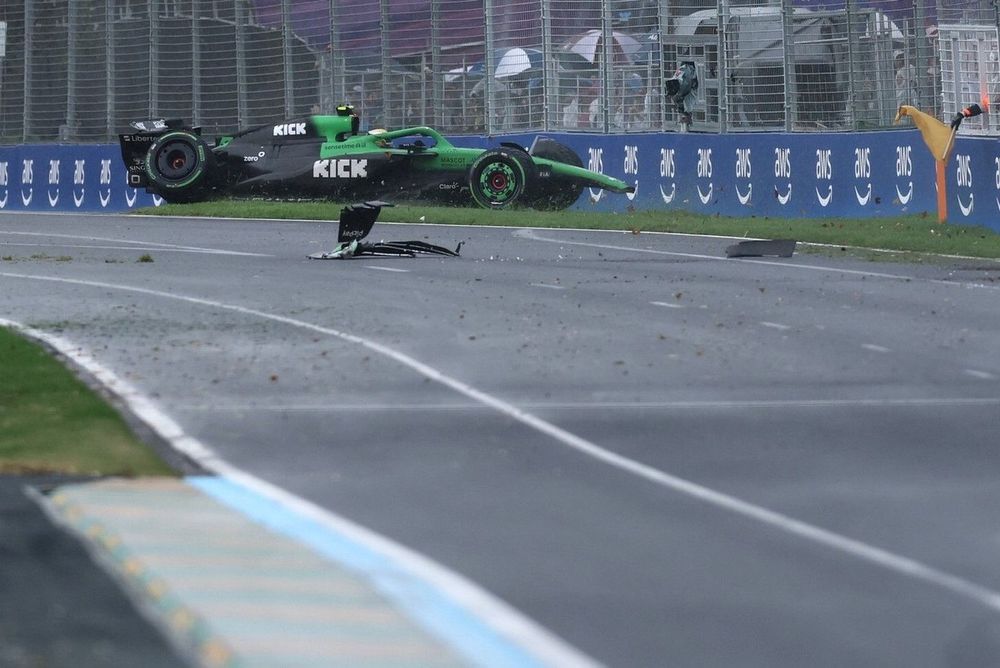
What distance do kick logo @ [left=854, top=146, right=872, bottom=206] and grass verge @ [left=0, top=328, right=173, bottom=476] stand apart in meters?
17.3

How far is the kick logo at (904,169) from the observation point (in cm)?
2505

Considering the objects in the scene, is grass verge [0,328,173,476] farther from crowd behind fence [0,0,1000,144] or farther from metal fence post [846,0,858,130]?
metal fence post [846,0,858,130]

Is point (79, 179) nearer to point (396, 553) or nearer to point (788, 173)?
Answer: point (788, 173)

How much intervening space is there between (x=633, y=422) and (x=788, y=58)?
67.9 ft

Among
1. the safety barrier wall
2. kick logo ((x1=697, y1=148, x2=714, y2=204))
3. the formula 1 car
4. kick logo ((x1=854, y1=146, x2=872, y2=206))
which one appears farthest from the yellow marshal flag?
the formula 1 car

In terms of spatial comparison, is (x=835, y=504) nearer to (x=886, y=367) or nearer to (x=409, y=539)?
(x=409, y=539)

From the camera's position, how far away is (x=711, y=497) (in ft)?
24.5

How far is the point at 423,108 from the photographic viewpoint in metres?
32.3

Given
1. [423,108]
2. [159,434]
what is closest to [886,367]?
[159,434]

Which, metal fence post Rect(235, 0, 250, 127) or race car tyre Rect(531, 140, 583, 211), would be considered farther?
metal fence post Rect(235, 0, 250, 127)

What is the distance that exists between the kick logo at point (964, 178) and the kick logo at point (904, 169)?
170 cm

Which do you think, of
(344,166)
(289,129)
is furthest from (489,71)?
(344,166)

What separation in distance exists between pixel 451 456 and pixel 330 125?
20.3 meters

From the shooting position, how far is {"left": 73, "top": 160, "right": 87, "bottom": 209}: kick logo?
34219 millimetres
